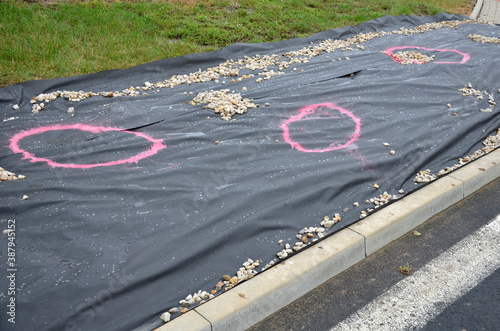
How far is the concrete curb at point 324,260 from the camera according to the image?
2.72 m

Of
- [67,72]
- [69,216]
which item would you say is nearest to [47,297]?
[69,216]

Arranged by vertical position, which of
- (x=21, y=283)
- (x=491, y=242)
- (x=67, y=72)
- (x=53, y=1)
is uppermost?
(x=53, y=1)

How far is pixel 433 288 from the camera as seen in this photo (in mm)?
3109

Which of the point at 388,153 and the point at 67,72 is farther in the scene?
the point at 67,72

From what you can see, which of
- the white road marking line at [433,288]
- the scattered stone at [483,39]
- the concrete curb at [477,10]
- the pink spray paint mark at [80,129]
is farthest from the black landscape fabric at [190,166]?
the concrete curb at [477,10]

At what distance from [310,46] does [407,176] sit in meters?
3.83

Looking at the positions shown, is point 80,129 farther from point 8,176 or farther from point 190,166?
point 190,166

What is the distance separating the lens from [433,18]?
31.4 feet

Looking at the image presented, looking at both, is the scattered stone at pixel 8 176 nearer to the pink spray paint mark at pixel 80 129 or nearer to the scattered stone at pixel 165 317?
the pink spray paint mark at pixel 80 129

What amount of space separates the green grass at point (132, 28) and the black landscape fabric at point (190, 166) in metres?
0.69

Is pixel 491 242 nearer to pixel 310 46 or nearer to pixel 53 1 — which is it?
pixel 310 46

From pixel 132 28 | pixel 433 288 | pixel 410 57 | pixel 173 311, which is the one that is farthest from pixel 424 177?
pixel 132 28

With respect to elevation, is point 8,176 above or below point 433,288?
above

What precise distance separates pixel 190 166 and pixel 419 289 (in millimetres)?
2068
